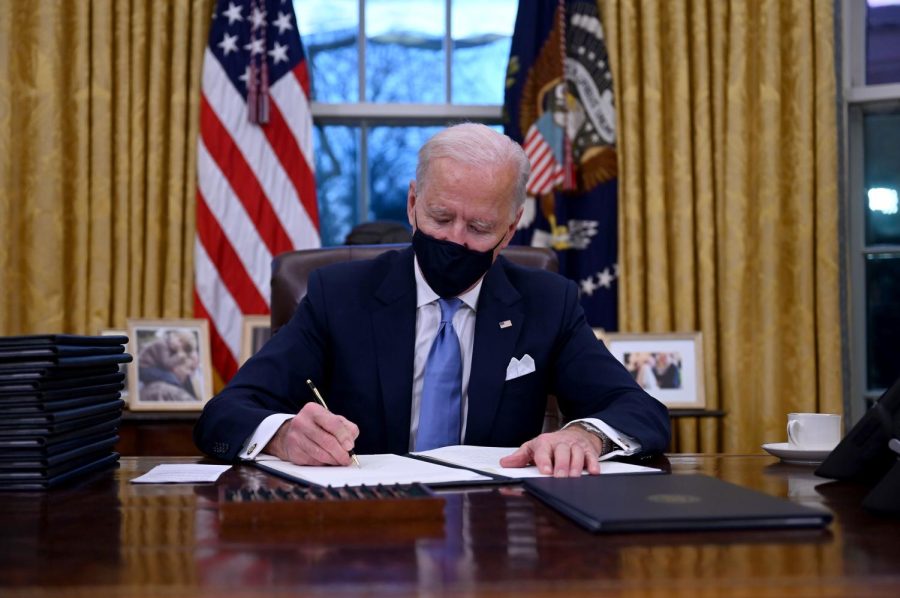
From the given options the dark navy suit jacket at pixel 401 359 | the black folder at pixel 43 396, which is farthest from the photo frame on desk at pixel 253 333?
the black folder at pixel 43 396

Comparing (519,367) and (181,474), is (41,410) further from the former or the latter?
(519,367)

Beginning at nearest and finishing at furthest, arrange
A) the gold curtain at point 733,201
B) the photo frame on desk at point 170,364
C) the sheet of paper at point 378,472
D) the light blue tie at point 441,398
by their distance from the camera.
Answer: the sheet of paper at point 378,472, the light blue tie at point 441,398, the photo frame on desk at point 170,364, the gold curtain at point 733,201

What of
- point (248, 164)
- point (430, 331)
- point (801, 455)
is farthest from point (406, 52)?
point (801, 455)

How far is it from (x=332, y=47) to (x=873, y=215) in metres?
2.30

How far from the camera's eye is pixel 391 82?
4281mm

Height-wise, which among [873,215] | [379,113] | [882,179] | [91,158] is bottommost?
[873,215]

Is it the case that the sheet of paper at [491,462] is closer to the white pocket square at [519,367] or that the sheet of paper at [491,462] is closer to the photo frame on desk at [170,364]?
the white pocket square at [519,367]

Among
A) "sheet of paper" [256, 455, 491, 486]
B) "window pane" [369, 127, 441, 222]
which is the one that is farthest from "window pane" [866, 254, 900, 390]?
"sheet of paper" [256, 455, 491, 486]

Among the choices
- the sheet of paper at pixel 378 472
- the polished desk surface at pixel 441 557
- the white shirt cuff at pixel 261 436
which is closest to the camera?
the polished desk surface at pixel 441 557

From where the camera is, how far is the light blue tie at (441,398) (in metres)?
2.06

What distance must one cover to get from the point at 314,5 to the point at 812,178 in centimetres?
210

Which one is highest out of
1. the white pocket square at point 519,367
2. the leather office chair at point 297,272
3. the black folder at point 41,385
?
the leather office chair at point 297,272

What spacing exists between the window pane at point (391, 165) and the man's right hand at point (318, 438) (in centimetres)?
271

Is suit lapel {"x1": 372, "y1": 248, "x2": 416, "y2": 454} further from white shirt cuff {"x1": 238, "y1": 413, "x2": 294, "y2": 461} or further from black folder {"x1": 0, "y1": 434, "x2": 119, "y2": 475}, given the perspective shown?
black folder {"x1": 0, "y1": 434, "x2": 119, "y2": 475}
